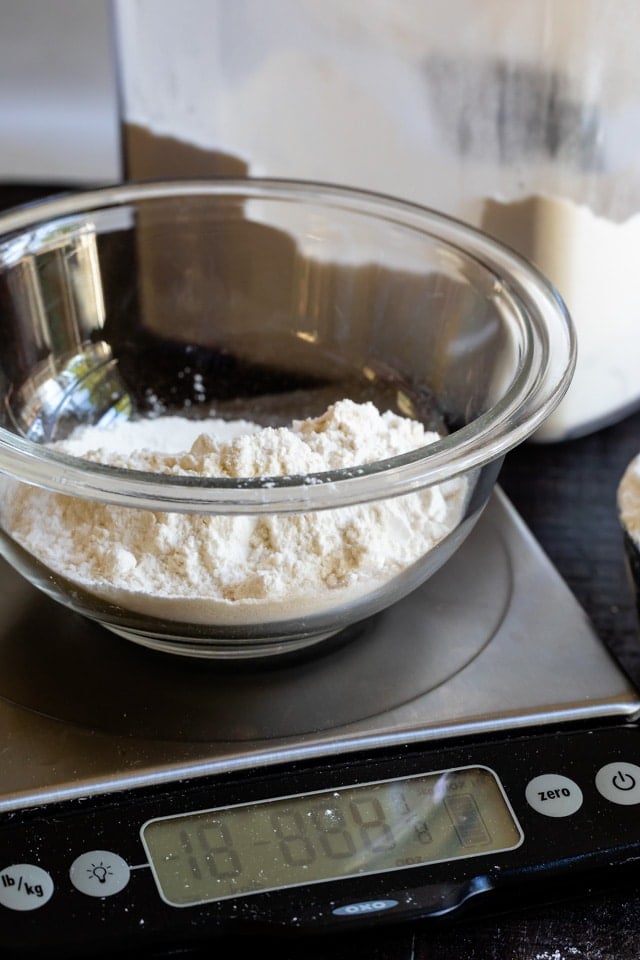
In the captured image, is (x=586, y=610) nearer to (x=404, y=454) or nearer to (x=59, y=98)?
(x=404, y=454)

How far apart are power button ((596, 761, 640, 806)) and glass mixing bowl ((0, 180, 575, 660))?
12 centimetres

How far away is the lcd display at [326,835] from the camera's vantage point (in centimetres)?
42

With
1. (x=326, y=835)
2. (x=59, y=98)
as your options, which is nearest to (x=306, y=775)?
(x=326, y=835)

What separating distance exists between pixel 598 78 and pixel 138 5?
0.30 meters

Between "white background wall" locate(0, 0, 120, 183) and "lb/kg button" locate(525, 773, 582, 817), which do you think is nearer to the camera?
"lb/kg button" locate(525, 773, 582, 817)

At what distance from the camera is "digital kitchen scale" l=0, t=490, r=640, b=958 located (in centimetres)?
41

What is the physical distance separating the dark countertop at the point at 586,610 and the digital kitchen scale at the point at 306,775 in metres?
0.01

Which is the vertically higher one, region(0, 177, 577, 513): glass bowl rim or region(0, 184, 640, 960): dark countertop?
region(0, 177, 577, 513): glass bowl rim

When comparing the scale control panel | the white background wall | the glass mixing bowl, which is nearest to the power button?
the scale control panel

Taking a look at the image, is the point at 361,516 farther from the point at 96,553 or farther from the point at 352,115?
the point at 352,115

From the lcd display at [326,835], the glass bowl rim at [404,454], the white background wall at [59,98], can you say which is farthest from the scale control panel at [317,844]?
the white background wall at [59,98]

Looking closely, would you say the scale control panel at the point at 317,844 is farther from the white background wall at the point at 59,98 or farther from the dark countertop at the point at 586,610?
the white background wall at the point at 59,98

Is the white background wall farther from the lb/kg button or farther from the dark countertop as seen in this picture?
the lb/kg button

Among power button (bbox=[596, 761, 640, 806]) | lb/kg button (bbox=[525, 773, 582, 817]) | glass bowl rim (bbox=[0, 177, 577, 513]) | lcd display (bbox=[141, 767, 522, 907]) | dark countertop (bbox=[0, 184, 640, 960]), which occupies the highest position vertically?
glass bowl rim (bbox=[0, 177, 577, 513])
